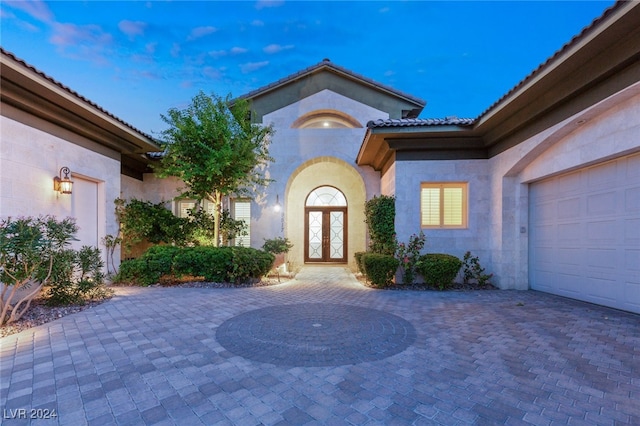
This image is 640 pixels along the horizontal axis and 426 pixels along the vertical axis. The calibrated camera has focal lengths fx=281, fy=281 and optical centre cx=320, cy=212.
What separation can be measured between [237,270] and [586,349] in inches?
277

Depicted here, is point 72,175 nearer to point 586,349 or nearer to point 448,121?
point 448,121

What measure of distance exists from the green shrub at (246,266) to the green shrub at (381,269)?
3.06 meters

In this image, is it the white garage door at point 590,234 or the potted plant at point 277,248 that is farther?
the potted plant at point 277,248

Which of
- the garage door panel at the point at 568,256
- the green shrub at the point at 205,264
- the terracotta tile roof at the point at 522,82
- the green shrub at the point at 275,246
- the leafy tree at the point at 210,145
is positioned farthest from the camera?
the green shrub at the point at 275,246

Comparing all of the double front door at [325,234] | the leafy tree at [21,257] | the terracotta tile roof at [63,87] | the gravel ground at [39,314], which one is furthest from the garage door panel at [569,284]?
the terracotta tile roof at [63,87]

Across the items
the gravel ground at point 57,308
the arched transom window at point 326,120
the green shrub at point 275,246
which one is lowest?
the gravel ground at point 57,308

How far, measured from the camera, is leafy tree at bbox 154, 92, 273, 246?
8.08 m

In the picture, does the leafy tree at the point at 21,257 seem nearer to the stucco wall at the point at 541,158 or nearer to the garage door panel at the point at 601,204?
the stucco wall at the point at 541,158

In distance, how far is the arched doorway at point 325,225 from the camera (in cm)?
1323

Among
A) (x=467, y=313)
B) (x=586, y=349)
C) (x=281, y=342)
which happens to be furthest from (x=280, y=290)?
(x=586, y=349)

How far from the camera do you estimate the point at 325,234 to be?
13.3 metres

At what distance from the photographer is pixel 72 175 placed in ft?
22.6

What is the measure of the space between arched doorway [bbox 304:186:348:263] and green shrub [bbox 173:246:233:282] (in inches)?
230

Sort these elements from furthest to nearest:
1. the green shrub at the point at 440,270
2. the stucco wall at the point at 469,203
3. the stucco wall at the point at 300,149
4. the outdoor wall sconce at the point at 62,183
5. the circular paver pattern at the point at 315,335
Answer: the stucco wall at the point at 300,149, the stucco wall at the point at 469,203, the green shrub at the point at 440,270, the outdoor wall sconce at the point at 62,183, the circular paver pattern at the point at 315,335
